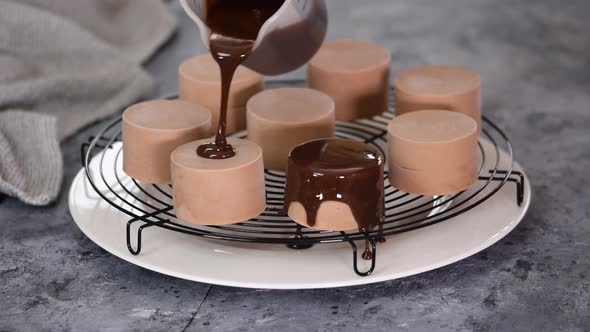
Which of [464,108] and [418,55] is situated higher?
[464,108]

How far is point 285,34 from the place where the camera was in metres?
1.65

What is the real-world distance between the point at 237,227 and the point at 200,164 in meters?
0.24

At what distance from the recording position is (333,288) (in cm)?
149

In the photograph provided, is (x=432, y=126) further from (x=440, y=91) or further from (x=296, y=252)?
(x=296, y=252)

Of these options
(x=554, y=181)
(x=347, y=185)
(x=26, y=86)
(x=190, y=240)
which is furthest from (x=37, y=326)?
(x=554, y=181)

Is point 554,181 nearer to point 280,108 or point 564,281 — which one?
point 564,281

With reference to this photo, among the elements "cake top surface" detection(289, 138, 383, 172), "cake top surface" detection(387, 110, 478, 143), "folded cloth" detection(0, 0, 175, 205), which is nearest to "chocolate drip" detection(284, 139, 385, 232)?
"cake top surface" detection(289, 138, 383, 172)

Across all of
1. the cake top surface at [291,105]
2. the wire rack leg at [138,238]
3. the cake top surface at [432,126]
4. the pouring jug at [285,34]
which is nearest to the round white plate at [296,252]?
the wire rack leg at [138,238]

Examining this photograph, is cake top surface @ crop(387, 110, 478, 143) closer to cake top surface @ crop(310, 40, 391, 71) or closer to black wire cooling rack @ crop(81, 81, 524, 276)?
black wire cooling rack @ crop(81, 81, 524, 276)

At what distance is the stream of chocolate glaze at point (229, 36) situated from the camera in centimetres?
152

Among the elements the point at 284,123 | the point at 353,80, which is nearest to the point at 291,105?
the point at 284,123

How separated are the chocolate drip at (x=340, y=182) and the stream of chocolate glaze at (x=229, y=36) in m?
0.13

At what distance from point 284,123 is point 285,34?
0.57 feet

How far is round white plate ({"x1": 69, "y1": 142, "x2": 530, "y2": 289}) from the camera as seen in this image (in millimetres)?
1418
